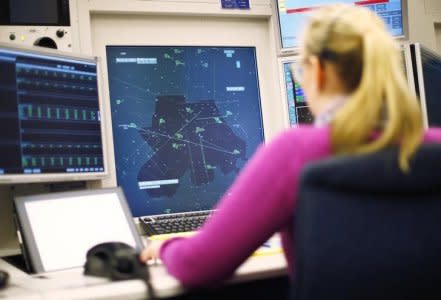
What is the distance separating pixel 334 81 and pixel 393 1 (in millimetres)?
1282

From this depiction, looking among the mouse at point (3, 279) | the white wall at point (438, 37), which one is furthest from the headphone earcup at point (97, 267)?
the white wall at point (438, 37)

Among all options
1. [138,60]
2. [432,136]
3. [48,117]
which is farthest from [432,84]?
[48,117]

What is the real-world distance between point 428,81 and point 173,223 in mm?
1252

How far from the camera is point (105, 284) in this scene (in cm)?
108

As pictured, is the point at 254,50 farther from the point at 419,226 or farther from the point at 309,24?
the point at 419,226

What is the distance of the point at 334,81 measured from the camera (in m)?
1.02

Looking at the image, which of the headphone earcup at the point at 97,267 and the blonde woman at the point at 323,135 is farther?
the headphone earcup at the point at 97,267

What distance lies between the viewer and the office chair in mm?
845

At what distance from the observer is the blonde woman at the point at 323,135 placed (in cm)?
91

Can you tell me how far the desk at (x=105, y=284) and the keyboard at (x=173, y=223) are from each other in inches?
16.4

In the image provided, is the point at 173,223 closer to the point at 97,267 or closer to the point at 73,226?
the point at 73,226

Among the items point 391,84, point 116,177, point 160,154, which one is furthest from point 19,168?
point 391,84

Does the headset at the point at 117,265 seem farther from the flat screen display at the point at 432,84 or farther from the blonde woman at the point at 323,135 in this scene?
the flat screen display at the point at 432,84

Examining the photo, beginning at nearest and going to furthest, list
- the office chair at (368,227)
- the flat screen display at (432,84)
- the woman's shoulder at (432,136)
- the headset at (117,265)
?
the office chair at (368,227) → the woman's shoulder at (432,136) → the headset at (117,265) → the flat screen display at (432,84)
